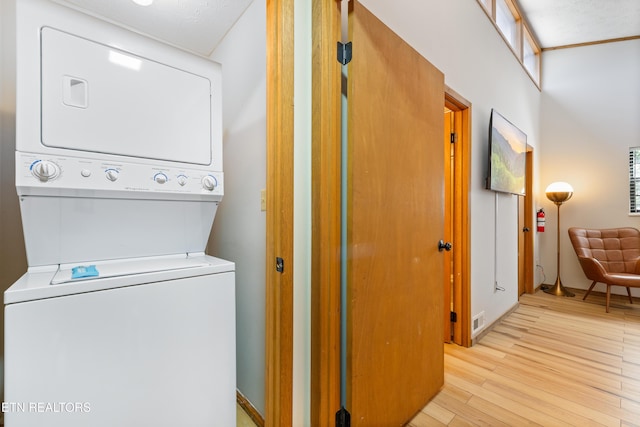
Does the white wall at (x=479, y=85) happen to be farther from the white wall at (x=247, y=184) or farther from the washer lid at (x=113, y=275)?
the washer lid at (x=113, y=275)

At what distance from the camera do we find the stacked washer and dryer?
0.77 meters

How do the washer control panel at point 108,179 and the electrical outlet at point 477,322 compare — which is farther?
the electrical outlet at point 477,322

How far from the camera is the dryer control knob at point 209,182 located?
1.25 m

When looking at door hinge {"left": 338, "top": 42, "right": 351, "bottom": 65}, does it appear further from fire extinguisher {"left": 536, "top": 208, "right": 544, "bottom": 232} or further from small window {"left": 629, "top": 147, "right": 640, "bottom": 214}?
small window {"left": 629, "top": 147, "right": 640, "bottom": 214}

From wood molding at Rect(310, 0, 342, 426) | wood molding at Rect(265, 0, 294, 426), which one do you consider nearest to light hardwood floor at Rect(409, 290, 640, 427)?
wood molding at Rect(310, 0, 342, 426)

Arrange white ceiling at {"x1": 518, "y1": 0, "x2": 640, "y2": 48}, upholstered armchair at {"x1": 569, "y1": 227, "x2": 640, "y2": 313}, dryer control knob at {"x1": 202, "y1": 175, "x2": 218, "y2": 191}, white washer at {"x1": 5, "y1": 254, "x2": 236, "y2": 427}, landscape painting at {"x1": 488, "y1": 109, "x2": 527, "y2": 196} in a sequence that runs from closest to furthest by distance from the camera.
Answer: white washer at {"x1": 5, "y1": 254, "x2": 236, "y2": 427}, dryer control knob at {"x1": 202, "y1": 175, "x2": 218, "y2": 191}, landscape painting at {"x1": 488, "y1": 109, "x2": 527, "y2": 196}, white ceiling at {"x1": 518, "y1": 0, "x2": 640, "y2": 48}, upholstered armchair at {"x1": 569, "y1": 227, "x2": 640, "y2": 313}

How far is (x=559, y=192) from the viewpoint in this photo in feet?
12.7

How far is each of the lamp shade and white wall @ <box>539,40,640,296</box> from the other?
292mm

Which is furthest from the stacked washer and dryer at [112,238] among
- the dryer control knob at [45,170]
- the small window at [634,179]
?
the small window at [634,179]

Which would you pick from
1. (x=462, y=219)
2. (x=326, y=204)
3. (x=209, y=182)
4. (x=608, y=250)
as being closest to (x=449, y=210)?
(x=462, y=219)

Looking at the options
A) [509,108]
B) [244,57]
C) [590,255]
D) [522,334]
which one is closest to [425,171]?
[244,57]

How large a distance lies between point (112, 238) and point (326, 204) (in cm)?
87

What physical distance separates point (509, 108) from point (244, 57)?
295cm

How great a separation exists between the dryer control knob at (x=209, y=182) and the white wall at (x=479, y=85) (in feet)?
3.79
